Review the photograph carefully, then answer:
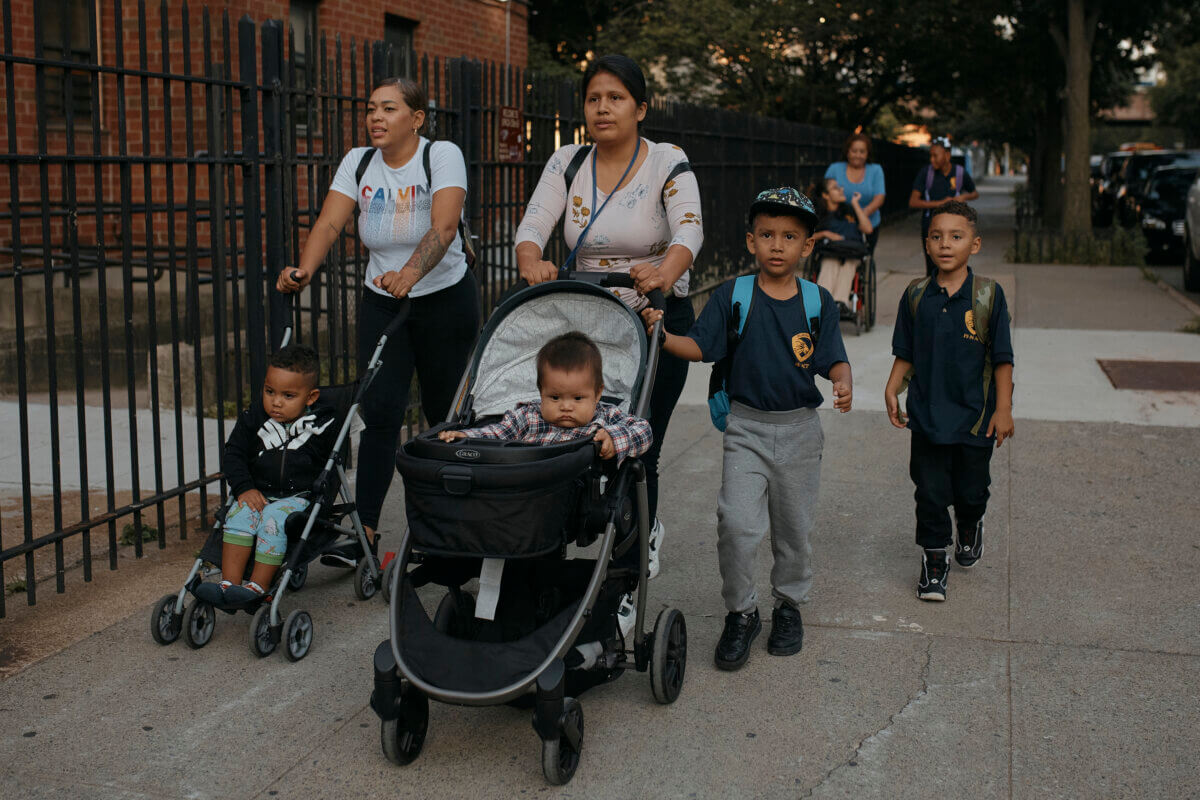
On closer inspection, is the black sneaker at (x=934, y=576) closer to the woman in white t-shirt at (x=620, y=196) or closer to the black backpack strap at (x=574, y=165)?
the woman in white t-shirt at (x=620, y=196)

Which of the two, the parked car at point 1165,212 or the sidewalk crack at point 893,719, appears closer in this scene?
the sidewalk crack at point 893,719

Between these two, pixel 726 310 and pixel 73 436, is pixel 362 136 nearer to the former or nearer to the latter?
pixel 73 436

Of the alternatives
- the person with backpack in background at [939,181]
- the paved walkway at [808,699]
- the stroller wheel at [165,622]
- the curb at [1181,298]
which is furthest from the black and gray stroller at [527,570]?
the curb at [1181,298]

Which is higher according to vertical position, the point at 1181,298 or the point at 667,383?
the point at 667,383

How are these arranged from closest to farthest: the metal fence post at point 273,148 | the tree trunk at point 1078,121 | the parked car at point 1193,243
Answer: the metal fence post at point 273,148 < the parked car at point 1193,243 < the tree trunk at point 1078,121

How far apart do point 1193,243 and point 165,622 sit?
48.7 feet

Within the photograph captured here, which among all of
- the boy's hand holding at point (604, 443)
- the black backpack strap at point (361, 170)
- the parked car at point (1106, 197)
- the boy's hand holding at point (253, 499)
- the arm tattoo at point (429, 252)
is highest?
the parked car at point (1106, 197)

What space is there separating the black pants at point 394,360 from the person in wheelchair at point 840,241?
628cm

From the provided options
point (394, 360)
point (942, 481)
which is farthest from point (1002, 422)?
point (394, 360)

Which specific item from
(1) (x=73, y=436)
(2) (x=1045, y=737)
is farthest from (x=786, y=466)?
(1) (x=73, y=436)

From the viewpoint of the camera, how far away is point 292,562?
449 centimetres

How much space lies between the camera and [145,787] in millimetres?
3529

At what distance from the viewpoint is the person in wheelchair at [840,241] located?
36.3 ft

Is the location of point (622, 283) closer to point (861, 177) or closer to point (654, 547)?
point (654, 547)
